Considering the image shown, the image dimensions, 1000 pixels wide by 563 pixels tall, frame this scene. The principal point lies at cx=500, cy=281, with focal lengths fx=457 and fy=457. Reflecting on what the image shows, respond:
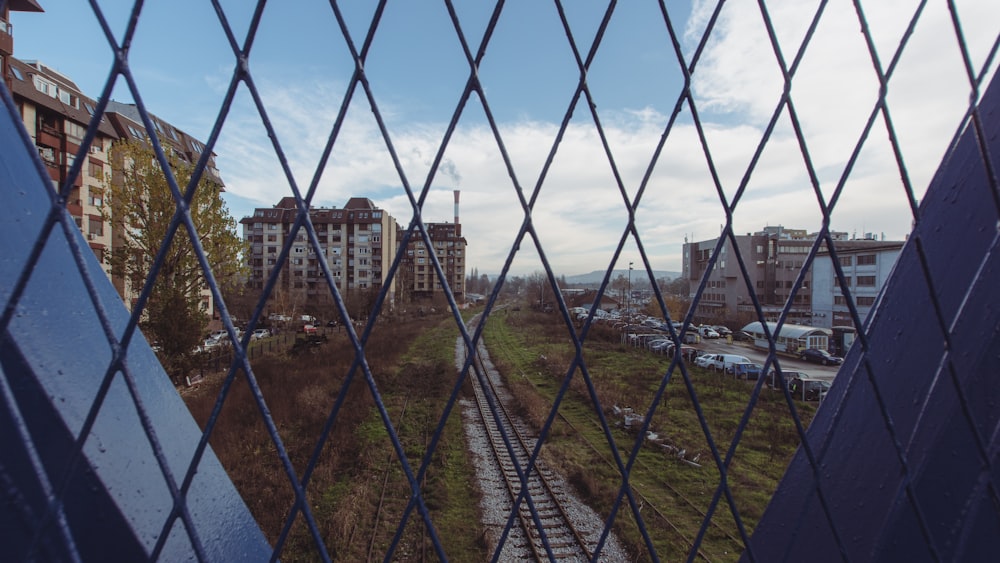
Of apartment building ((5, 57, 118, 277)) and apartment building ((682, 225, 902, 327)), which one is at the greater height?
apartment building ((5, 57, 118, 277))

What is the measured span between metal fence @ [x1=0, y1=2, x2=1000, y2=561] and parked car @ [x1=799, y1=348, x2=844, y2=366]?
2370 cm

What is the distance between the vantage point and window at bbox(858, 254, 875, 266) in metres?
18.1

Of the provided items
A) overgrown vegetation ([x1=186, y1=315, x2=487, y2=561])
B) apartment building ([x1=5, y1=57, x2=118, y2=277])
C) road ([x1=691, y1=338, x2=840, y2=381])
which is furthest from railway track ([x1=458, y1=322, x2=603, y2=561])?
road ([x1=691, y1=338, x2=840, y2=381])

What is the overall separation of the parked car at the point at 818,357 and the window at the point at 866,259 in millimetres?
4834

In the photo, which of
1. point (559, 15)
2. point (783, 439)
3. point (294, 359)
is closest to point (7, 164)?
point (559, 15)

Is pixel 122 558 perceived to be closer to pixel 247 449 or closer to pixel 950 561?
pixel 950 561

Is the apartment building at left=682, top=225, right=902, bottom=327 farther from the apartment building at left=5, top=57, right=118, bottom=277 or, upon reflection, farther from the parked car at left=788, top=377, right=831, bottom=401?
the apartment building at left=5, top=57, right=118, bottom=277

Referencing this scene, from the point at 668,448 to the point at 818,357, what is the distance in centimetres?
1538

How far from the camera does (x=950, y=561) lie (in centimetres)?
150

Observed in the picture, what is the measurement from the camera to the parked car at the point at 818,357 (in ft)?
69.9

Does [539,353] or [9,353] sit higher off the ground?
[9,353]

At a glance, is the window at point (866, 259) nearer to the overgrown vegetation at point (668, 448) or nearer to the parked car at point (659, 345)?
the overgrown vegetation at point (668, 448)

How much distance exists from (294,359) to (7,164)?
21.4 metres

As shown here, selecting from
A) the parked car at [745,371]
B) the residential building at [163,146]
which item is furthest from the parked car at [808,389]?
the residential building at [163,146]
